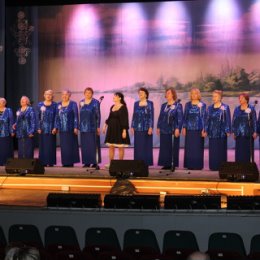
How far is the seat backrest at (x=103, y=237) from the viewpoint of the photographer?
21.7 feet

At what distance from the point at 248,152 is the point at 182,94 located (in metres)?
5.25

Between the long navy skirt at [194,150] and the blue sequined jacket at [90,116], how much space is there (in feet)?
5.37

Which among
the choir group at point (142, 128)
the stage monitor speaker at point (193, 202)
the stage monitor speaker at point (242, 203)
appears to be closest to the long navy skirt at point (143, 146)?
the choir group at point (142, 128)

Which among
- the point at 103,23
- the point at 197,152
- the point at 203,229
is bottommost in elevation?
the point at 203,229

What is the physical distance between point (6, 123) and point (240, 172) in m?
4.66

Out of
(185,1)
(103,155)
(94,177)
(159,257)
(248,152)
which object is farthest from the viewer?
(185,1)

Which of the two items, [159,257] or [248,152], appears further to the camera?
[248,152]

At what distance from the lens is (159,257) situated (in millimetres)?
5551

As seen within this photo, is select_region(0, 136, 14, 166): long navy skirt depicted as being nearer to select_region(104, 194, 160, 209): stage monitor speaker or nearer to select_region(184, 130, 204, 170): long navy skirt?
select_region(184, 130, 204, 170): long navy skirt

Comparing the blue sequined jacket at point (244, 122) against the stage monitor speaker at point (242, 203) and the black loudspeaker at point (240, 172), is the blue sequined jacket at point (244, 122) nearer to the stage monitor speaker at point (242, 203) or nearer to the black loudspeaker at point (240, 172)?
the black loudspeaker at point (240, 172)

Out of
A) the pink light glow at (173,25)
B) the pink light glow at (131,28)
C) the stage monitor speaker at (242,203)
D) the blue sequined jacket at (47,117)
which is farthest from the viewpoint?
the pink light glow at (131,28)

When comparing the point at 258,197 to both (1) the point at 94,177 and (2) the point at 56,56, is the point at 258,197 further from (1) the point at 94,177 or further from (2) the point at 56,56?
(2) the point at 56,56

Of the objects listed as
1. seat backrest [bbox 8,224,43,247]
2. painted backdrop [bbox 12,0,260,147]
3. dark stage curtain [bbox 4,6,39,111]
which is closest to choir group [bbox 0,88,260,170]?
dark stage curtain [bbox 4,6,39,111]

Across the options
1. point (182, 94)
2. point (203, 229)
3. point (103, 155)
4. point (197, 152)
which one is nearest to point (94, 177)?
point (197, 152)
